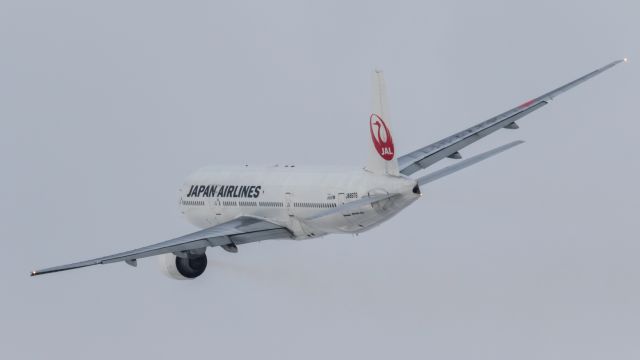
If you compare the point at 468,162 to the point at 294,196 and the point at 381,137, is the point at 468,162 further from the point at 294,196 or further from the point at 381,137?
the point at 294,196

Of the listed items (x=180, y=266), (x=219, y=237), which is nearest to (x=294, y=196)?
(x=219, y=237)

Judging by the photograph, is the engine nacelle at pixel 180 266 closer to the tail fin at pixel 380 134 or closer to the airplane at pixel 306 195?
the airplane at pixel 306 195

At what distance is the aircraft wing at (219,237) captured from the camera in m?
95.6

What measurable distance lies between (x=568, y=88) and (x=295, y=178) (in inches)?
734

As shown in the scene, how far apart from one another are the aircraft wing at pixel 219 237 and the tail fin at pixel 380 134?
33.4 feet

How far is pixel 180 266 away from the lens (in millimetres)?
106125

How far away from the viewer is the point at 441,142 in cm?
10656

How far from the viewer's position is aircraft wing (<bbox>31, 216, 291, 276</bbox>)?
95562 mm

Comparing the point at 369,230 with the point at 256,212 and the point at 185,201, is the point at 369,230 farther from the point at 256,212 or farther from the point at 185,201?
the point at 185,201

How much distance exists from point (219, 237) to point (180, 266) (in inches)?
294

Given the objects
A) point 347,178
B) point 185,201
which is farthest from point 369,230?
point 185,201

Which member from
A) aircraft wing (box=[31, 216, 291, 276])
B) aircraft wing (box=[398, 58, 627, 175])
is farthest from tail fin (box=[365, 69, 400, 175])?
aircraft wing (box=[31, 216, 291, 276])

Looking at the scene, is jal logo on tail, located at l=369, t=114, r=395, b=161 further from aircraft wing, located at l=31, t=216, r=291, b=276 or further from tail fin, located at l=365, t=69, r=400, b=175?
aircraft wing, located at l=31, t=216, r=291, b=276

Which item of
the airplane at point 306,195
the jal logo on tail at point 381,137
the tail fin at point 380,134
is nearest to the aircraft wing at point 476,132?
the airplane at point 306,195
